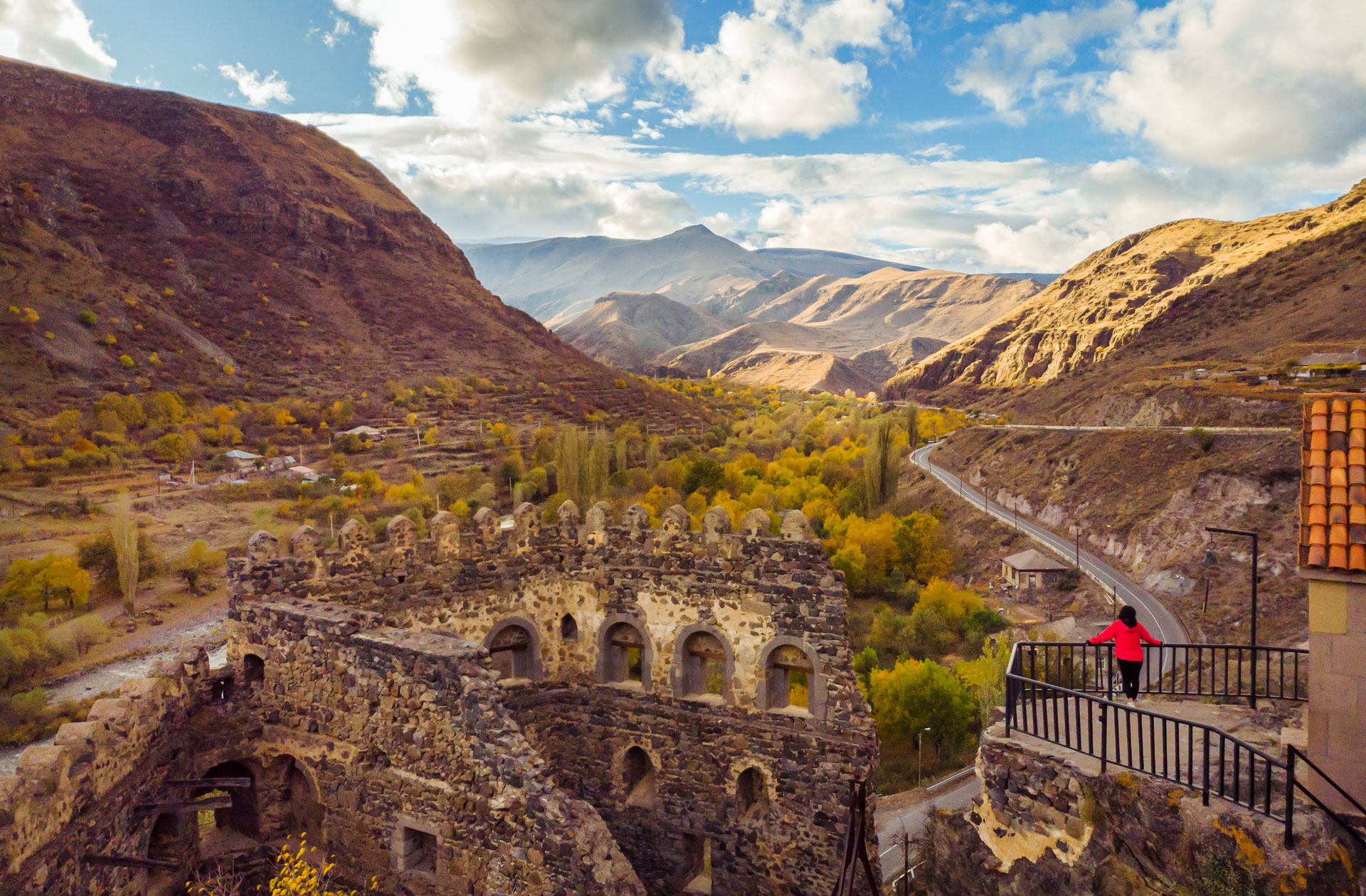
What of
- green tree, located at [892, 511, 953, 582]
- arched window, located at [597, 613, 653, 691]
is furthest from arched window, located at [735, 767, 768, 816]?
green tree, located at [892, 511, 953, 582]

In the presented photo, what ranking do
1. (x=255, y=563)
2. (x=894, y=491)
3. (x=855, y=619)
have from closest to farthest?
(x=255, y=563) → (x=855, y=619) → (x=894, y=491)

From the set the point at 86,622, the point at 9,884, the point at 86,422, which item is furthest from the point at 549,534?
the point at 86,422

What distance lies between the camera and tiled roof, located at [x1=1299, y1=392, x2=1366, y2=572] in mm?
7586

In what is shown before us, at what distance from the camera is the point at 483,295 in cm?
9456

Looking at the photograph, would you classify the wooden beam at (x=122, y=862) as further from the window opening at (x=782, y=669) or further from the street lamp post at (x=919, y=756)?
the street lamp post at (x=919, y=756)

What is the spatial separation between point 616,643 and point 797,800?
4494 millimetres

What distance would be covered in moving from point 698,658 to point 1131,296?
12636cm

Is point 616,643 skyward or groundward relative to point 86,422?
groundward

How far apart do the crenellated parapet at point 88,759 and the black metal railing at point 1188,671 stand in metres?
11.5

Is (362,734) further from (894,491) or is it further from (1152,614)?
(894,491)

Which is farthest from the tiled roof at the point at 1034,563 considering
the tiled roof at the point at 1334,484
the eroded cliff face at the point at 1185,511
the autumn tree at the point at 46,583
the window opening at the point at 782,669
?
the autumn tree at the point at 46,583

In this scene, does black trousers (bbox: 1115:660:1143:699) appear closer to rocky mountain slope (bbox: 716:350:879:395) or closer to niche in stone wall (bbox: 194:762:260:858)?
niche in stone wall (bbox: 194:762:260:858)

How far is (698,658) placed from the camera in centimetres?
1396

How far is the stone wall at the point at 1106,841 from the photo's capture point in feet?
22.6
